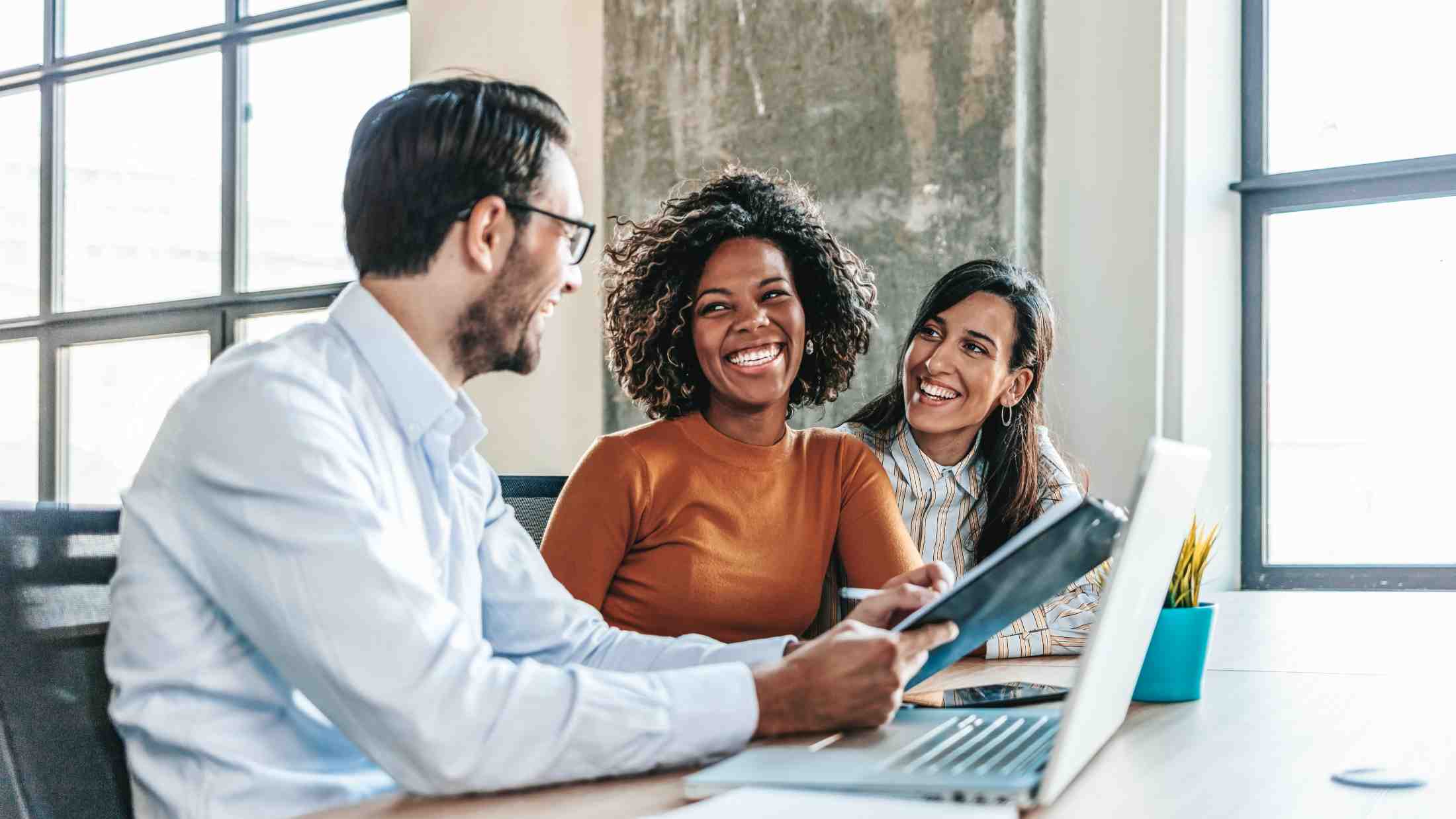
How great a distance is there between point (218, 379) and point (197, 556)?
0.45 feet

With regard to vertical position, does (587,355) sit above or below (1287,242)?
below

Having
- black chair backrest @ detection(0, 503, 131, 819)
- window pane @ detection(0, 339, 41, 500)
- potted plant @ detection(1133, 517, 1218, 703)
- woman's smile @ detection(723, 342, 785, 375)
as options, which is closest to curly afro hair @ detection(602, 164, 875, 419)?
woman's smile @ detection(723, 342, 785, 375)

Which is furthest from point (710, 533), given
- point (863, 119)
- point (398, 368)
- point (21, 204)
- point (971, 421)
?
point (21, 204)

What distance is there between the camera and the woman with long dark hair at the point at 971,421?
90.7 inches

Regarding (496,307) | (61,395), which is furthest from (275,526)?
(61,395)

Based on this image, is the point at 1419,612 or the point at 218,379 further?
the point at 1419,612

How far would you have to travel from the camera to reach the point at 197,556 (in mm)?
1004

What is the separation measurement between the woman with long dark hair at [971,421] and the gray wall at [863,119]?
2.59 ft

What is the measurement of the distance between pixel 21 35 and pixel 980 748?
6182 millimetres

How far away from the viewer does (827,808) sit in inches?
33.9

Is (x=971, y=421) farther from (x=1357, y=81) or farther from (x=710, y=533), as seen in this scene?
(x=1357, y=81)

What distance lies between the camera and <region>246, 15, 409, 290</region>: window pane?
193 inches

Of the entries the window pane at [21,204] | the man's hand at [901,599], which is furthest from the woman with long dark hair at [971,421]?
the window pane at [21,204]

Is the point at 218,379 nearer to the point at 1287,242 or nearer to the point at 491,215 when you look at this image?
the point at 491,215
